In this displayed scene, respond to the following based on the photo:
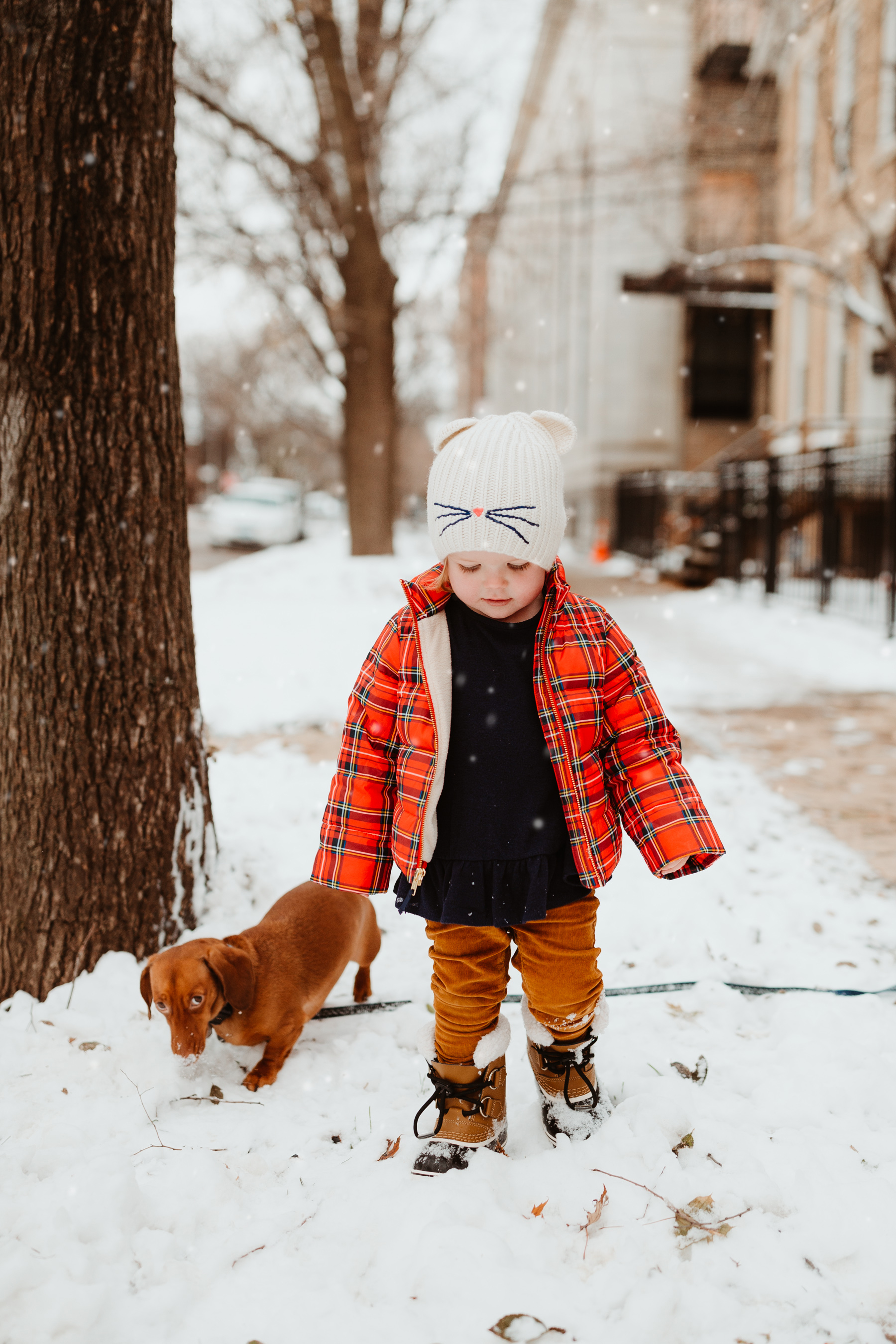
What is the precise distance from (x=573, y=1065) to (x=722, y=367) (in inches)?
1021

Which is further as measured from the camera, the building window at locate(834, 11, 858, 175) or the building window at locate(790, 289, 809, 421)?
the building window at locate(790, 289, 809, 421)

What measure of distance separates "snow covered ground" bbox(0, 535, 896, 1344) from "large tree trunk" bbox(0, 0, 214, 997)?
33 centimetres

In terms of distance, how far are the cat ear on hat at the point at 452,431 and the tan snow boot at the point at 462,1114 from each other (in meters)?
1.42

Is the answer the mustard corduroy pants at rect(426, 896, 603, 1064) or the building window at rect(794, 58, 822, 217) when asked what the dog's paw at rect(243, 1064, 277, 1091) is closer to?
the mustard corduroy pants at rect(426, 896, 603, 1064)

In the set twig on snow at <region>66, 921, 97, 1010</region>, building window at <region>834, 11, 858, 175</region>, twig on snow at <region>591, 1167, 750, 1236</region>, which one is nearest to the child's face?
twig on snow at <region>591, 1167, 750, 1236</region>

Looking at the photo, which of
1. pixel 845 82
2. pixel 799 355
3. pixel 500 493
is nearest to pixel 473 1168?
pixel 500 493

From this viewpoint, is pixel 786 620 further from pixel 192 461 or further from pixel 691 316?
pixel 192 461

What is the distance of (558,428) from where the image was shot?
2172 mm

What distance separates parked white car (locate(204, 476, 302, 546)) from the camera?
82.9 feet

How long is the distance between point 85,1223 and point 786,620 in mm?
10072

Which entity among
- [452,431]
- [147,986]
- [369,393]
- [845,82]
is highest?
[845,82]

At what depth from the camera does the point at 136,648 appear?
288 centimetres

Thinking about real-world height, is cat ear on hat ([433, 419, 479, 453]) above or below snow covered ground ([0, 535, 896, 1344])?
above

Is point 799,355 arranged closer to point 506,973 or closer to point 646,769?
point 646,769
